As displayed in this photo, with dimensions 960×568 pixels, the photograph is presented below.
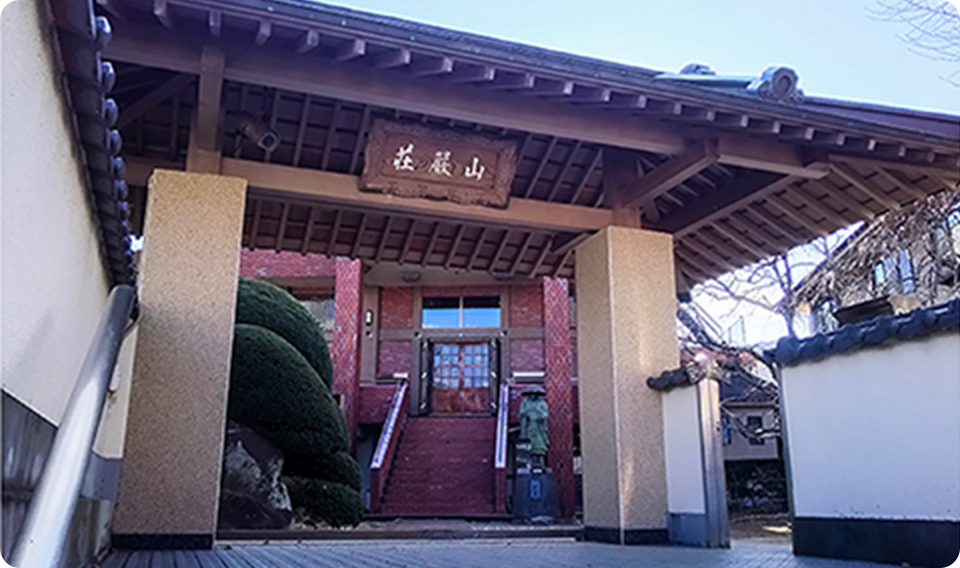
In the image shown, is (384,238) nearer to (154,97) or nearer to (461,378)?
(154,97)

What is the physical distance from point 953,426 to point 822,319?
14701 mm

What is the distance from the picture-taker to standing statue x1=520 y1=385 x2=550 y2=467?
14.9 m

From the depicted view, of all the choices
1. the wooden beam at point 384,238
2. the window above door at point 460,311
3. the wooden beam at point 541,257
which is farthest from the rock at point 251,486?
the window above door at point 460,311

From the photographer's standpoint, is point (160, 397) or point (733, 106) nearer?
point (160, 397)

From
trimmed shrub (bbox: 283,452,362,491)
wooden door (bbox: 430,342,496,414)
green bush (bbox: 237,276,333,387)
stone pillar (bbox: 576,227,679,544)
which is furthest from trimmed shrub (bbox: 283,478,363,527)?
wooden door (bbox: 430,342,496,414)

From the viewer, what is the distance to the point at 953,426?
3.36 m

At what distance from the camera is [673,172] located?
597 centimetres

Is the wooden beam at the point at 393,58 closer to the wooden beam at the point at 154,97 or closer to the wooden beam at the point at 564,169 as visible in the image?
the wooden beam at the point at 154,97

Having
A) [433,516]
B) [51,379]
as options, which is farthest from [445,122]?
[433,516]

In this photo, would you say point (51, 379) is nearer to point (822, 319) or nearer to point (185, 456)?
point (185, 456)

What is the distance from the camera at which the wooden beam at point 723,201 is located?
6.16m

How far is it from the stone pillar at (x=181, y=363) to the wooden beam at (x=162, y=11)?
1.28 meters

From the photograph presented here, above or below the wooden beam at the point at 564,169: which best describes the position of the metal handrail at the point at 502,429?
below

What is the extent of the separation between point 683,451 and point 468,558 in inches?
84.9
